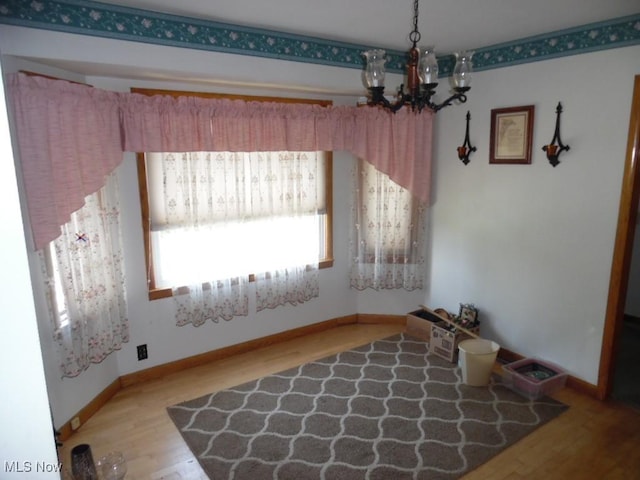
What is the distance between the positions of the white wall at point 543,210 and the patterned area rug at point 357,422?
1.91 feet

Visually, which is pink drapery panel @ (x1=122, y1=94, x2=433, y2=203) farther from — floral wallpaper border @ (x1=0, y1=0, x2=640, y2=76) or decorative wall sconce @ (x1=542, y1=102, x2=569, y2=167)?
decorative wall sconce @ (x1=542, y1=102, x2=569, y2=167)

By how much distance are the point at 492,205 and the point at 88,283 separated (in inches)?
122

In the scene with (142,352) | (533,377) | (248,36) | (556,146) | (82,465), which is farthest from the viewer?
(142,352)

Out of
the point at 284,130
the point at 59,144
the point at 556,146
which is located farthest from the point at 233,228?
the point at 556,146

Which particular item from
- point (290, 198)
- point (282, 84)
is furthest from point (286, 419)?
point (282, 84)

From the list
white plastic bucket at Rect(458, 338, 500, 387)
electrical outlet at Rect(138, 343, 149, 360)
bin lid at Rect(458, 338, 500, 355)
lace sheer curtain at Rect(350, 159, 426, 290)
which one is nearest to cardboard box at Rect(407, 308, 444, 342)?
lace sheer curtain at Rect(350, 159, 426, 290)

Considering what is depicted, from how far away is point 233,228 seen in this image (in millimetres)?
3492

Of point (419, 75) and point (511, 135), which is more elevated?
point (419, 75)

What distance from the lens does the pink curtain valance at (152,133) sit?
91.2 inches

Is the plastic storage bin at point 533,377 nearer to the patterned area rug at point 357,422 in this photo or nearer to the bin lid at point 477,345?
the patterned area rug at point 357,422

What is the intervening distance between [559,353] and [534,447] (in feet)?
3.13

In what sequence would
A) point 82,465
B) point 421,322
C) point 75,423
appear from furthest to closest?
point 421,322
point 75,423
point 82,465

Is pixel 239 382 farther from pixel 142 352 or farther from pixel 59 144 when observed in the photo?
pixel 59 144

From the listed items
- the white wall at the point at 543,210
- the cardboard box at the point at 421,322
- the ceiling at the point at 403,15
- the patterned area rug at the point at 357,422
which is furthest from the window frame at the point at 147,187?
the cardboard box at the point at 421,322
